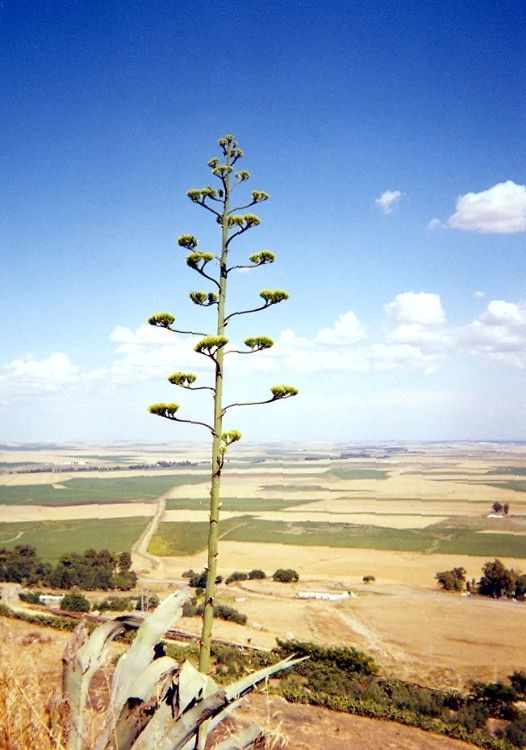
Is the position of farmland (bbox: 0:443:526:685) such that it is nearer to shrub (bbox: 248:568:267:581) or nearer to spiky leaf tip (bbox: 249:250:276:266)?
shrub (bbox: 248:568:267:581)

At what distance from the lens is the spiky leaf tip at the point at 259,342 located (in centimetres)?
410

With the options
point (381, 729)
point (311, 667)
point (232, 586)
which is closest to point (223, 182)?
point (381, 729)

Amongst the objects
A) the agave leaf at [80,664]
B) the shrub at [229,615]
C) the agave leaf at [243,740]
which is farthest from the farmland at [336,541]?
the agave leaf at [80,664]

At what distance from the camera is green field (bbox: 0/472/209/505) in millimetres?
82938

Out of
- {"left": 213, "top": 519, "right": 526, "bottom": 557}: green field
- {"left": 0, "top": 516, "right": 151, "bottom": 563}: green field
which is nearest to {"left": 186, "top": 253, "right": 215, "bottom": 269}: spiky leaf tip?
{"left": 0, "top": 516, "right": 151, "bottom": 563}: green field

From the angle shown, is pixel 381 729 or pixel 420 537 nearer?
pixel 381 729

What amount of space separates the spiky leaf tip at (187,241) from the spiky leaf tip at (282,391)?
4.78 feet

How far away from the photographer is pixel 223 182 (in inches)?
175

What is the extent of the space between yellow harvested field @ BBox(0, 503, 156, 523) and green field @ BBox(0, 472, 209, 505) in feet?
14.6

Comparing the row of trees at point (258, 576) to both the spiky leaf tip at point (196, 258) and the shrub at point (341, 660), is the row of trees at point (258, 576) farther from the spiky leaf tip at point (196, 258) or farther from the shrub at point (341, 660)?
the spiky leaf tip at point (196, 258)

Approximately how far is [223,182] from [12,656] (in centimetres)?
399

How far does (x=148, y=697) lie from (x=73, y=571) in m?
37.1

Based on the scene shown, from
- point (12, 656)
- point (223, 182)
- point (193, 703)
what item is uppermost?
point (223, 182)

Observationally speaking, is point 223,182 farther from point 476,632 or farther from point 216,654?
point 476,632
